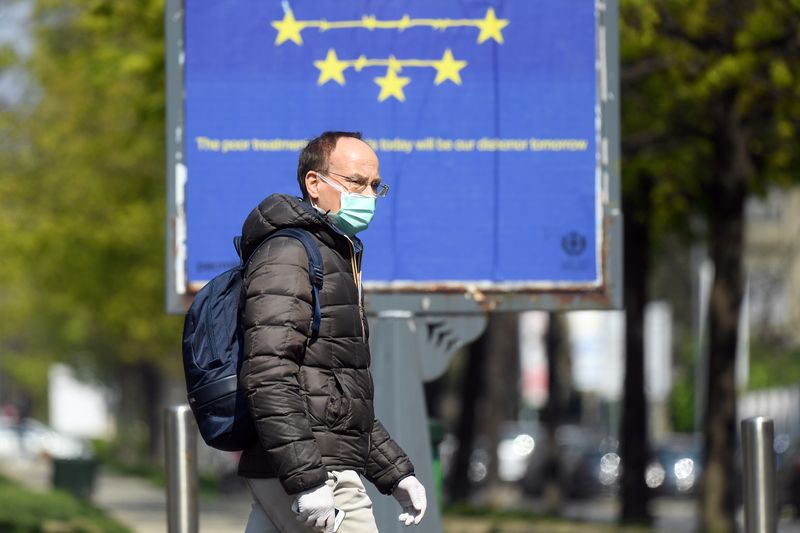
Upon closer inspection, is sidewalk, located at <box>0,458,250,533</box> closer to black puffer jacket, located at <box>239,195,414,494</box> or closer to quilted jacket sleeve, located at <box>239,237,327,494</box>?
black puffer jacket, located at <box>239,195,414,494</box>

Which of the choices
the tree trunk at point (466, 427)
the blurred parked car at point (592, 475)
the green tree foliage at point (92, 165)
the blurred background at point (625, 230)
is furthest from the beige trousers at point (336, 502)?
the blurred parked car at point (592, 475)

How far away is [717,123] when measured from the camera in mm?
17812

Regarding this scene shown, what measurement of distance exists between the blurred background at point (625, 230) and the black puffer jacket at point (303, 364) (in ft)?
16.3

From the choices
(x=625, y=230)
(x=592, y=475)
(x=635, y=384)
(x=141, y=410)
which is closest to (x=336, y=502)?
(x=625, y=230)

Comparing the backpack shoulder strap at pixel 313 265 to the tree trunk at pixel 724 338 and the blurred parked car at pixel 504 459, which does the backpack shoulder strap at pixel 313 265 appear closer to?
the tree trunk at pixel 724 338

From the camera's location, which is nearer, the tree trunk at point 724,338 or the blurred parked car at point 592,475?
the tree trunk at point 724,338

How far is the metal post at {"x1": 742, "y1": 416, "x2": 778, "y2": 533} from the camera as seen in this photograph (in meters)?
8.41

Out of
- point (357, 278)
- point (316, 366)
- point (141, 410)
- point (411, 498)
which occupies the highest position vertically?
point (357, 278)

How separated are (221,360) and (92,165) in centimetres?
2601

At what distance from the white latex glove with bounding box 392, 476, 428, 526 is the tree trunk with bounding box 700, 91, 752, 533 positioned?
12.8 metres

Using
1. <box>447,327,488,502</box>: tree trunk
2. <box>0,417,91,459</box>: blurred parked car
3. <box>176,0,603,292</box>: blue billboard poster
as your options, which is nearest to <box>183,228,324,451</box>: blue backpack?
<box>176,0,603,292</box>: blue billboard poster

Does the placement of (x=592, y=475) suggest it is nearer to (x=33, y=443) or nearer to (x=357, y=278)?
(x=33, y=443)

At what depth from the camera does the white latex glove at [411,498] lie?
5.75 m

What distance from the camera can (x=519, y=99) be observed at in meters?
9.83
